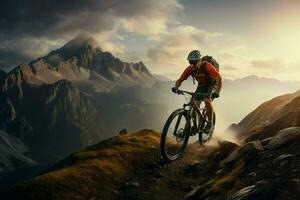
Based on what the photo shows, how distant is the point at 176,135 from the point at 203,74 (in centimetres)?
433

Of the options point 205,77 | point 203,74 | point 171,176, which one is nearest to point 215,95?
point 205,77

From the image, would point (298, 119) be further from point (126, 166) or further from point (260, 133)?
point (126, 166)

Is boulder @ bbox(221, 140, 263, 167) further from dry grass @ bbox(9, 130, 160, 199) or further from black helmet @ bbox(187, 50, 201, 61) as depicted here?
dry grass @ bbox(9, 130, 160, 199)

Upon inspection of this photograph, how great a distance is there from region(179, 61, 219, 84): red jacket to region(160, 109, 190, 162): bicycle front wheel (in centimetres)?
259

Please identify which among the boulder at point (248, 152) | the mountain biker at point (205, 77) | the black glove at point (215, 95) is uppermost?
the mountain biker at point (205, 77)

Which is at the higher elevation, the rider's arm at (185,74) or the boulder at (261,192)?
the rider's arm at (185,74)

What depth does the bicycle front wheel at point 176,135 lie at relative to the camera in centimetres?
2183

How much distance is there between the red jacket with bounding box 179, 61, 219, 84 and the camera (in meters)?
23.7

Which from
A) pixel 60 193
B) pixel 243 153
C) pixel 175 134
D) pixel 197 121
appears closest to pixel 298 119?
pixel 243 153

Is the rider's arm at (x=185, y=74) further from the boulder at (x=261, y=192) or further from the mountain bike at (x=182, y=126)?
the boulder at (x=261, y=192)

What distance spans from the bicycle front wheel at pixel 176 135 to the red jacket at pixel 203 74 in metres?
2.59

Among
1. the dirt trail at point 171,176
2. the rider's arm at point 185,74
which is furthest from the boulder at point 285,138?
the dirt trail at point 171,176

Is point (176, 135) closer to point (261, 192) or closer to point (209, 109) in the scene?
point (209, 109)

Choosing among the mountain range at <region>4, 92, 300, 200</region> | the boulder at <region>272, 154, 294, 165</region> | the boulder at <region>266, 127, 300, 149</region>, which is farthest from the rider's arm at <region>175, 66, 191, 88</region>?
the boulder at <region>272, 154, 294, 165</region>
